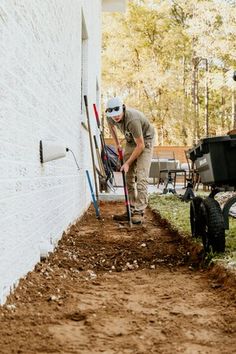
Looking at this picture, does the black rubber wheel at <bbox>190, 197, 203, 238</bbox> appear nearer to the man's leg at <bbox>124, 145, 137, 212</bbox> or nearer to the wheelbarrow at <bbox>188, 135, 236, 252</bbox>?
the wheelbarrow at <bbox>188, 135, 236, 252</bbox>

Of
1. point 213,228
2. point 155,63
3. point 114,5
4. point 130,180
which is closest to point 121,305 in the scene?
point 213,228

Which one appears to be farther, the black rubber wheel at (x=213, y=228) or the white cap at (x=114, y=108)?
the white cap at (x=114, y=108)

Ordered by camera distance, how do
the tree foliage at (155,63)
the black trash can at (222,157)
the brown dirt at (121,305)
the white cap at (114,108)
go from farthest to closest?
the tree foliage at (155,63)
the white cap at (114,108)
the black trash can at (222,157)
the brown dirt at (121,305)

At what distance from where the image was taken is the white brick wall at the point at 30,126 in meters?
2.50

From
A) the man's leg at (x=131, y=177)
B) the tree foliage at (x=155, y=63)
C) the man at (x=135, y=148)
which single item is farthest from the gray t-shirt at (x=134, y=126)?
the tree foliage at (x=155, y=63)

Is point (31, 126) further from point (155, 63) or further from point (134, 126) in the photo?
point (155, 63)

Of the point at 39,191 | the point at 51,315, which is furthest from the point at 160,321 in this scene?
the point at 39,191

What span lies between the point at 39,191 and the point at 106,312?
1249 mm

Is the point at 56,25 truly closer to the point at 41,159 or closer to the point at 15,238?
the point at 41,159

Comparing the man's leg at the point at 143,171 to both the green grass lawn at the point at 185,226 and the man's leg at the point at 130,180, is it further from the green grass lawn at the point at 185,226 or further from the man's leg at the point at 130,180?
the green grass lawn at the point at 185,226

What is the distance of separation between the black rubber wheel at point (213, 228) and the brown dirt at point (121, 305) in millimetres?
215

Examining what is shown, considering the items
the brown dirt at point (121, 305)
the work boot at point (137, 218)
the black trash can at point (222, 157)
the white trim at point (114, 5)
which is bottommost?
the work boot at point (137, 218)

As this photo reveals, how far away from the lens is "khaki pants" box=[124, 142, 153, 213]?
22.0 feet

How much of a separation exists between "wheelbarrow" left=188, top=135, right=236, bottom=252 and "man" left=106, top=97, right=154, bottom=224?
7.81 ft
